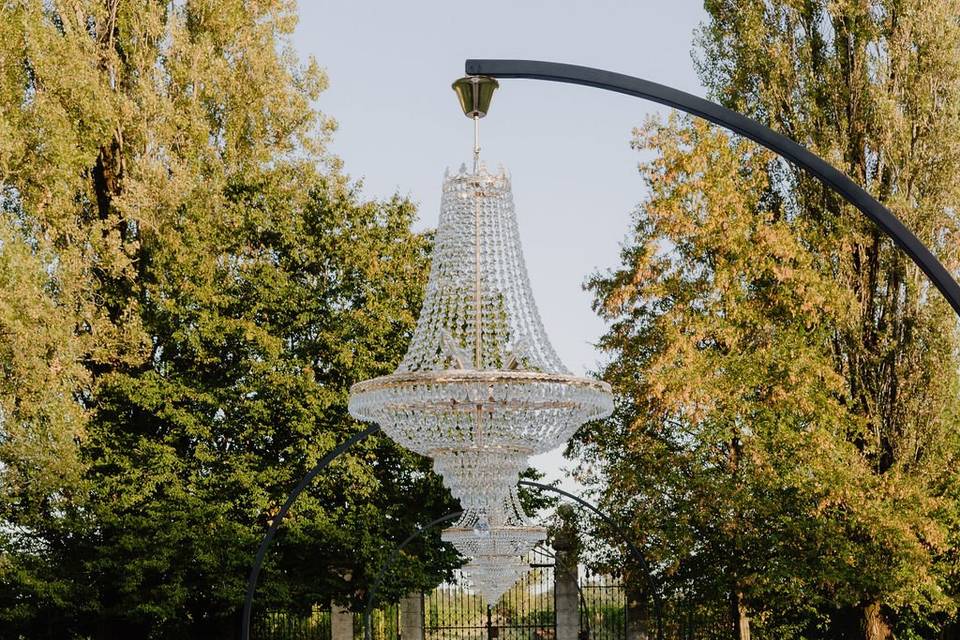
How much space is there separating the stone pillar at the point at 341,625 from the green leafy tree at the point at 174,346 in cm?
110

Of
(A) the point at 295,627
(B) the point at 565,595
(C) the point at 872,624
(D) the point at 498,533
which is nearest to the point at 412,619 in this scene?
(A) the point at 295,627

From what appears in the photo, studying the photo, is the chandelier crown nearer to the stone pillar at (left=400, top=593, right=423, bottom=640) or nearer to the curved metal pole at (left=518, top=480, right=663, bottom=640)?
the curved metal pole at (left=518, top=480, right=663, bottom=640)

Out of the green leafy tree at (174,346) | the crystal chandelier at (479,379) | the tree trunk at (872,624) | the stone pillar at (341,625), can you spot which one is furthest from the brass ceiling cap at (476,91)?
the stone pillar at (341,625)

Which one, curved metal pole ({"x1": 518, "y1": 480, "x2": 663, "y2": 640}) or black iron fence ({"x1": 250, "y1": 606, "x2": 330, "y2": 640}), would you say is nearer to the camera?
curved metal pole ({"x1": 518, "y1": 480, "x2": 663, "y2": 640})

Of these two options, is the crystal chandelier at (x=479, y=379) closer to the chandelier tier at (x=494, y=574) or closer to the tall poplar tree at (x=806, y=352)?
the chandelier tier at (x=494, y=574)

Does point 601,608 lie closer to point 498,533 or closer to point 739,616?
point 739,616

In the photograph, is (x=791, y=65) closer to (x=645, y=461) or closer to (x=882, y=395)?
(x=882, y=395)

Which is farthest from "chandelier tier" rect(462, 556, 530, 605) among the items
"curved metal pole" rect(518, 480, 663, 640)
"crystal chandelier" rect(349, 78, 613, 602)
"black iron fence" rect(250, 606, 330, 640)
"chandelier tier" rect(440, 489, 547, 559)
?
"black iron fence" rect(250, 606, 330, 640)

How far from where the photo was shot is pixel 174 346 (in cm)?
2534

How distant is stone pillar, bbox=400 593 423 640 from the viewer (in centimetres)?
2675

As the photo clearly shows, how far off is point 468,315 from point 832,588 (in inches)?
630

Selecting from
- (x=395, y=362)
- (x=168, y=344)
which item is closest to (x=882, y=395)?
(x=395, y=362)

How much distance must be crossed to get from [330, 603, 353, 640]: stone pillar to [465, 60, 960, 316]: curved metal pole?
20.8 metres

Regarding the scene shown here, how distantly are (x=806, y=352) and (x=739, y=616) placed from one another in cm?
478
